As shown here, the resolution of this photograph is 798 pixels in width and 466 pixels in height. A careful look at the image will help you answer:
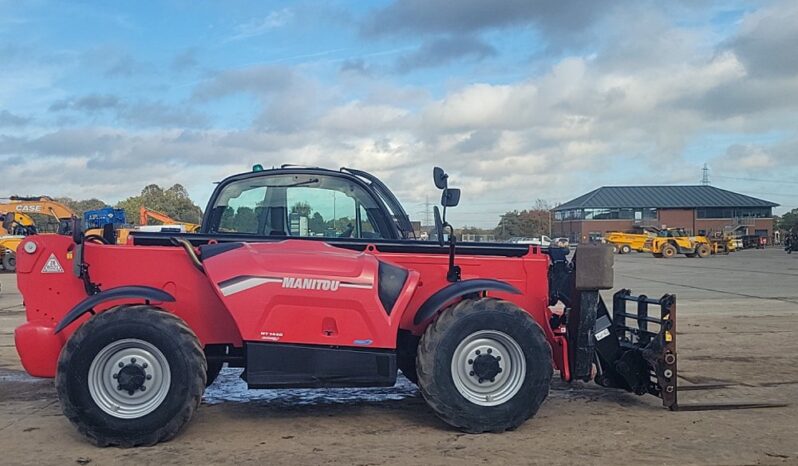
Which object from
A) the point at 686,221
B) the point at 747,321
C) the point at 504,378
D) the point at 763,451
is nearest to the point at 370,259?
the point at 504,378

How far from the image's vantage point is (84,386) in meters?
5.35

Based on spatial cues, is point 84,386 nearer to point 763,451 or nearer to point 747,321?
point 763,451

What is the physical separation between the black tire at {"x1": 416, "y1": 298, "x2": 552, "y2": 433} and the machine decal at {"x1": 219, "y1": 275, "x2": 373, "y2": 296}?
68 centimetres

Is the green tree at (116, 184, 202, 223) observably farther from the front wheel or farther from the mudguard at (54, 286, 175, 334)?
the mudguard at (54, 286, 175, 334)

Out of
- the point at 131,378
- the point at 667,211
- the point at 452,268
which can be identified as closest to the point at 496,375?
the point at 452,268

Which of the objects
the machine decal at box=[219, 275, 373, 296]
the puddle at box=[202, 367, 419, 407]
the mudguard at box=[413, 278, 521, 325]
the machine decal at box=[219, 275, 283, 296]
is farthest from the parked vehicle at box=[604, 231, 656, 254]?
the machine decal at box=[219, 275, 283, 296]

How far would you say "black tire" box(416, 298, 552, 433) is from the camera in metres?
5.66

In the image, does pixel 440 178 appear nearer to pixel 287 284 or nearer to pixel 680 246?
pixel 287 284

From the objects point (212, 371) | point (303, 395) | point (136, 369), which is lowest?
point (303, 395)

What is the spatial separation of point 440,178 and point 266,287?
1.62 metres

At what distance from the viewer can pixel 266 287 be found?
5480 millimetres

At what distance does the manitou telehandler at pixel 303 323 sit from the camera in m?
5.43

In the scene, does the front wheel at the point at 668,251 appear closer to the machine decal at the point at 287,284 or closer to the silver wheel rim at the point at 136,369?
the machine decal at the point at 287,284

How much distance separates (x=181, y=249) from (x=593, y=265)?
3299 millimetres
